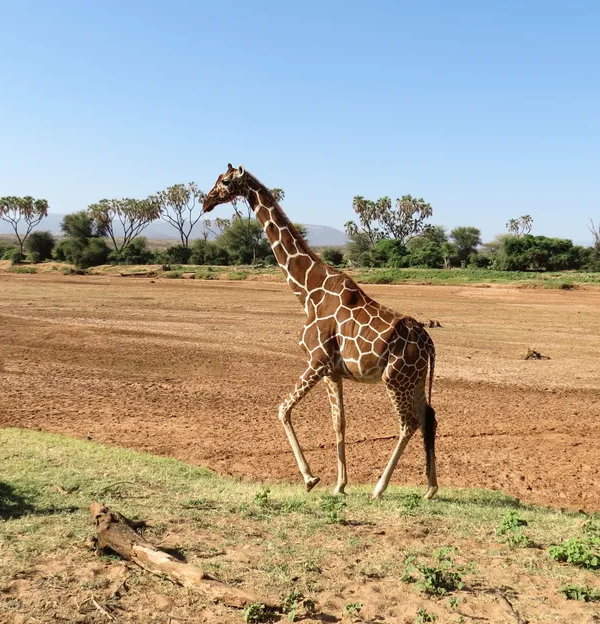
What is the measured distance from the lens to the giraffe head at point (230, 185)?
28.5 ft

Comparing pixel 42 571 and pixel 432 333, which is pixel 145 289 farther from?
pixel 42 571

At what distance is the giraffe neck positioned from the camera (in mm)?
8516

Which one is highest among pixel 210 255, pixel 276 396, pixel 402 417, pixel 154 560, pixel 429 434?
pixel 210 255

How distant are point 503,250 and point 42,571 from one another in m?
61.5

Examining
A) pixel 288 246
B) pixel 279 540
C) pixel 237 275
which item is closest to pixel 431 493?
pixel 279 540

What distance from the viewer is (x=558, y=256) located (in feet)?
194

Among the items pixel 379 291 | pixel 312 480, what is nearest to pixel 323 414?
pixel 312 480

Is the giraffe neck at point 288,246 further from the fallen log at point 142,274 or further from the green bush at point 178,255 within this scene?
the green bush at point 178,255

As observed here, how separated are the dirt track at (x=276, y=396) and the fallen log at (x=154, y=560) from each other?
3867 millimetres

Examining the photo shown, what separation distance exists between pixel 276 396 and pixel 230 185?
6160 mm

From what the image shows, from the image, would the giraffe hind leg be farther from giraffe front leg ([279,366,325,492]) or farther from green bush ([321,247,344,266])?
green bush ([321,247,344,266])

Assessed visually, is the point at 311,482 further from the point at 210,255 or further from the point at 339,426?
the point at 210,255

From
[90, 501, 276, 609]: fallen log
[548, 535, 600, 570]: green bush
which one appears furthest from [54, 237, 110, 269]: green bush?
[548, 535, 600, 570]: green bush

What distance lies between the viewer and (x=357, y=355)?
7770 millimetres
